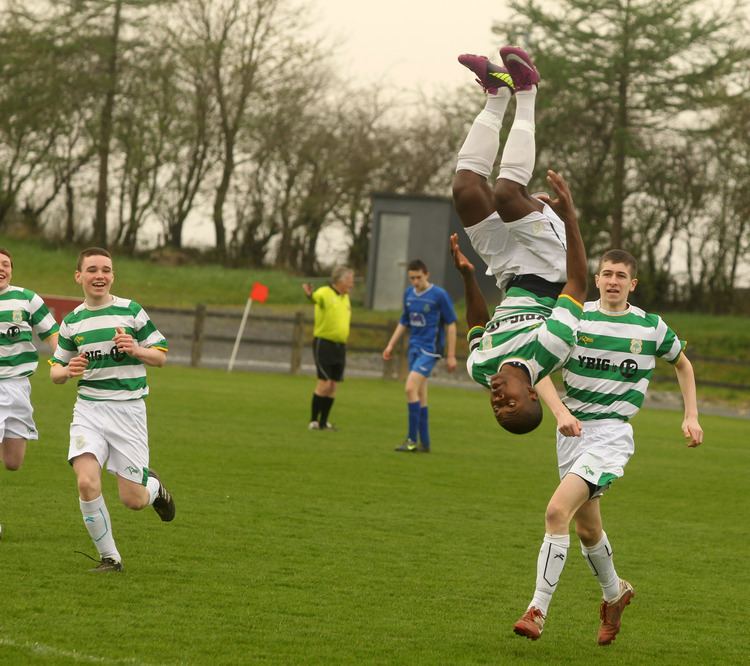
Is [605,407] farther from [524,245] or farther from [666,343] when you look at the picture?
[524,245]

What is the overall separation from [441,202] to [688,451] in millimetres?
20433

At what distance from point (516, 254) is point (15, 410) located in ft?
11.5

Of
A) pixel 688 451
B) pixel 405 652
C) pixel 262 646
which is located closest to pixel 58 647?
pixel 262 646

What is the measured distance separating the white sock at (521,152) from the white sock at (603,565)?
185 centimetres

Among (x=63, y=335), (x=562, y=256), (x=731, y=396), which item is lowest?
(x=731, y=396)

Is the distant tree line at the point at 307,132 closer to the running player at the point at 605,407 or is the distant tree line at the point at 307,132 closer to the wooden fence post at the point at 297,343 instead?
the wooden fence post at the point at 297,343

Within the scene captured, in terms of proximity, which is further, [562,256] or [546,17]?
[546,17]

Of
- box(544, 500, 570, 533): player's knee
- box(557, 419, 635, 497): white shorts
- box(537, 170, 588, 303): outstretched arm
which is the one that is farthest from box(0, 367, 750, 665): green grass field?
box(537, 170, 588, 303): outstretched arm

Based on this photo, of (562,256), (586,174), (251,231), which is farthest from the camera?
(251,231)

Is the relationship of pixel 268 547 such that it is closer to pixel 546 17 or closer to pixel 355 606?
pixel 355 606

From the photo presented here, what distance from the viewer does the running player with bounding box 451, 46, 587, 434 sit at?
545 cm

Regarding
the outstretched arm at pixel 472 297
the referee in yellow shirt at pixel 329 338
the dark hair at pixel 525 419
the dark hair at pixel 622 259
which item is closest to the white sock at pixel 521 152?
the outstretched arm at pixel 472 297

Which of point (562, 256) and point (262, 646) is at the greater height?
point (562, 256)

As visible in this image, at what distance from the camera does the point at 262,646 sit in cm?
552
